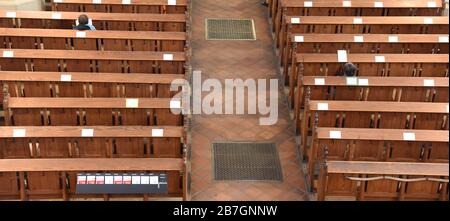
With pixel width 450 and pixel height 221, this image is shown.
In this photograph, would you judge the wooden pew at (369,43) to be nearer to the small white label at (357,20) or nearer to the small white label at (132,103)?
the small white label at (357,20)

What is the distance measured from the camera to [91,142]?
17.4 ft

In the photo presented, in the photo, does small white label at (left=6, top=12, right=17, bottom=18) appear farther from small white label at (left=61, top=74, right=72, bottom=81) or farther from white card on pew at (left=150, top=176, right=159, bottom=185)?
white card on pew at (left=150, top=176, right=159, bottom=185)

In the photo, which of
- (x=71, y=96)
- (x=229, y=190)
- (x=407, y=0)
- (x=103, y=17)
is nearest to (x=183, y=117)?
(x=229, y=190)

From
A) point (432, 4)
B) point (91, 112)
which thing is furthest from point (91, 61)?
point (432, 4)

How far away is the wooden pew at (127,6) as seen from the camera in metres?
7.93

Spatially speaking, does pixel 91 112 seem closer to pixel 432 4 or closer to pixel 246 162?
pixel 246 162

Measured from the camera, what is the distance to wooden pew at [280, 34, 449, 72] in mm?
7000

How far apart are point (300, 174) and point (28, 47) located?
3.57m

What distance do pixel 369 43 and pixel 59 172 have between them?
4.00 meters

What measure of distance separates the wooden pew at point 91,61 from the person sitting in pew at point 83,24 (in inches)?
20.8

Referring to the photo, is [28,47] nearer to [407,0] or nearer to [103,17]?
[103,17]

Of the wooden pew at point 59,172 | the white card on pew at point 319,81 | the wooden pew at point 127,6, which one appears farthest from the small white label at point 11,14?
the white card on pew at point 319,81

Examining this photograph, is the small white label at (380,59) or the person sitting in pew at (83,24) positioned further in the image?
the person sitting in pew at (83,24)

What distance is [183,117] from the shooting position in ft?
19.1
